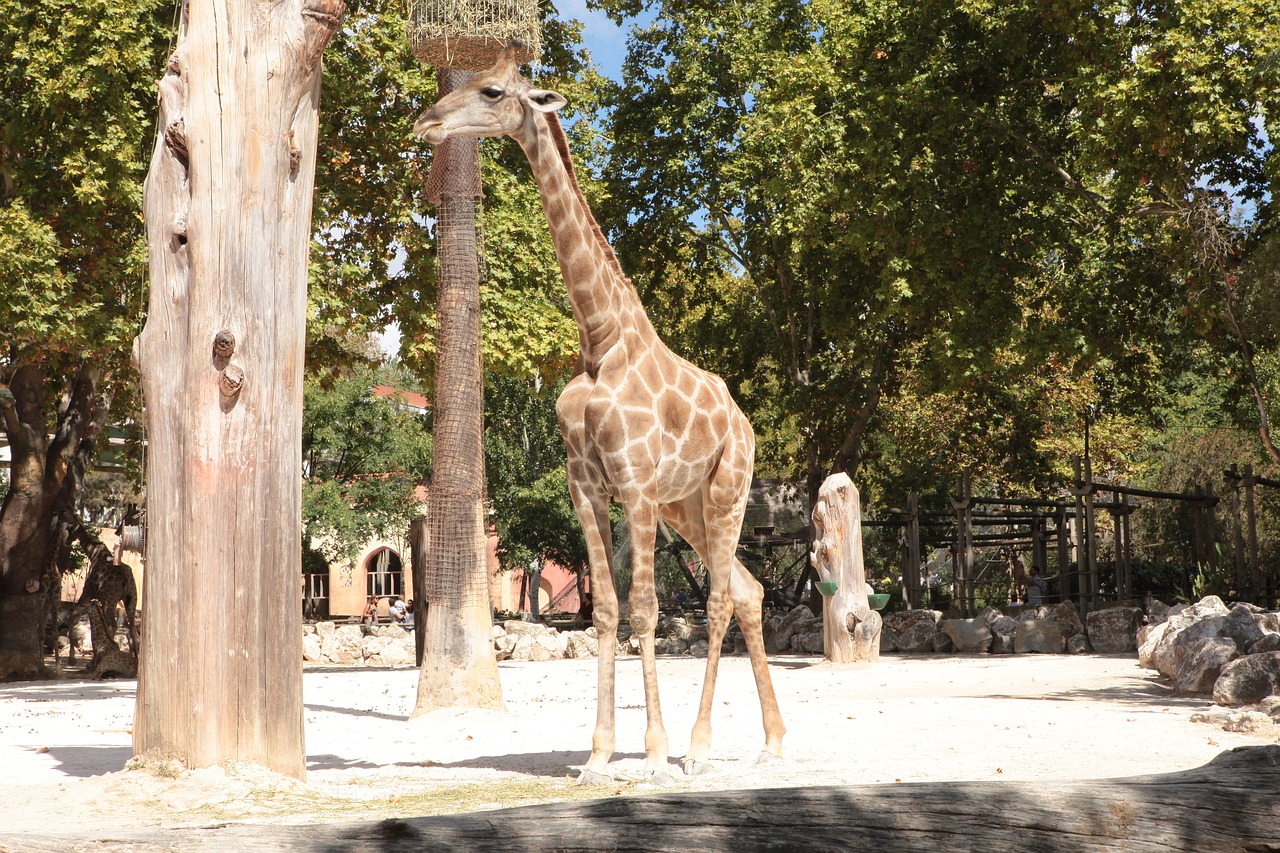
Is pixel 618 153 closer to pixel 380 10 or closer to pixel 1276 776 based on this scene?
pixel 380 10

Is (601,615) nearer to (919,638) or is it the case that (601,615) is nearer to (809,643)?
(919,638)

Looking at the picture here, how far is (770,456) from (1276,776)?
25.9 meters

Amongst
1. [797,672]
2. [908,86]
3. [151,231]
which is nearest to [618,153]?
[908,86]

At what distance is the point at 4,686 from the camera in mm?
16672

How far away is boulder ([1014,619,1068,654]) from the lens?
19438 millimetres

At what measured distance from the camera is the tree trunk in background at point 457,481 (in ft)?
37.9

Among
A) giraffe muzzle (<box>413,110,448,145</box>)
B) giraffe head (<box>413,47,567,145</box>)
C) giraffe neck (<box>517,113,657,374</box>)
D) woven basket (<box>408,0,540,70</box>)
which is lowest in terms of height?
giraffe neck (<box>517,113,657,374</box>)

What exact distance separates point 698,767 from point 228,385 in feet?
11.4

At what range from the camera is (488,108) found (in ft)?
23.6

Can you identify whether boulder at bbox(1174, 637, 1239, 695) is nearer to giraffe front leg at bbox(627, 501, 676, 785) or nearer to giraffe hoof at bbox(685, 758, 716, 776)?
giraffe hoof at bbox(685, 758, 716, 776)

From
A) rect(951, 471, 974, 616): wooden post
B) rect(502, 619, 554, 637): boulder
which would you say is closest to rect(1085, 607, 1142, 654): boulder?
rect(951, 471, 974, 616): wooden post

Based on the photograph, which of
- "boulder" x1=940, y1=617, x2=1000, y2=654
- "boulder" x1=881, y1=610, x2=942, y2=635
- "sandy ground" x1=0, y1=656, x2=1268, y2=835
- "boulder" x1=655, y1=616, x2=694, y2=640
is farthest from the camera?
"boulder" x1=655, y1=616, x2=694, y2=640

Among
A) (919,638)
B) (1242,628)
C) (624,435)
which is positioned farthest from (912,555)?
(624,435)

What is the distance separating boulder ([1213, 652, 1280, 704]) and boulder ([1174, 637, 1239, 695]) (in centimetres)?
96
